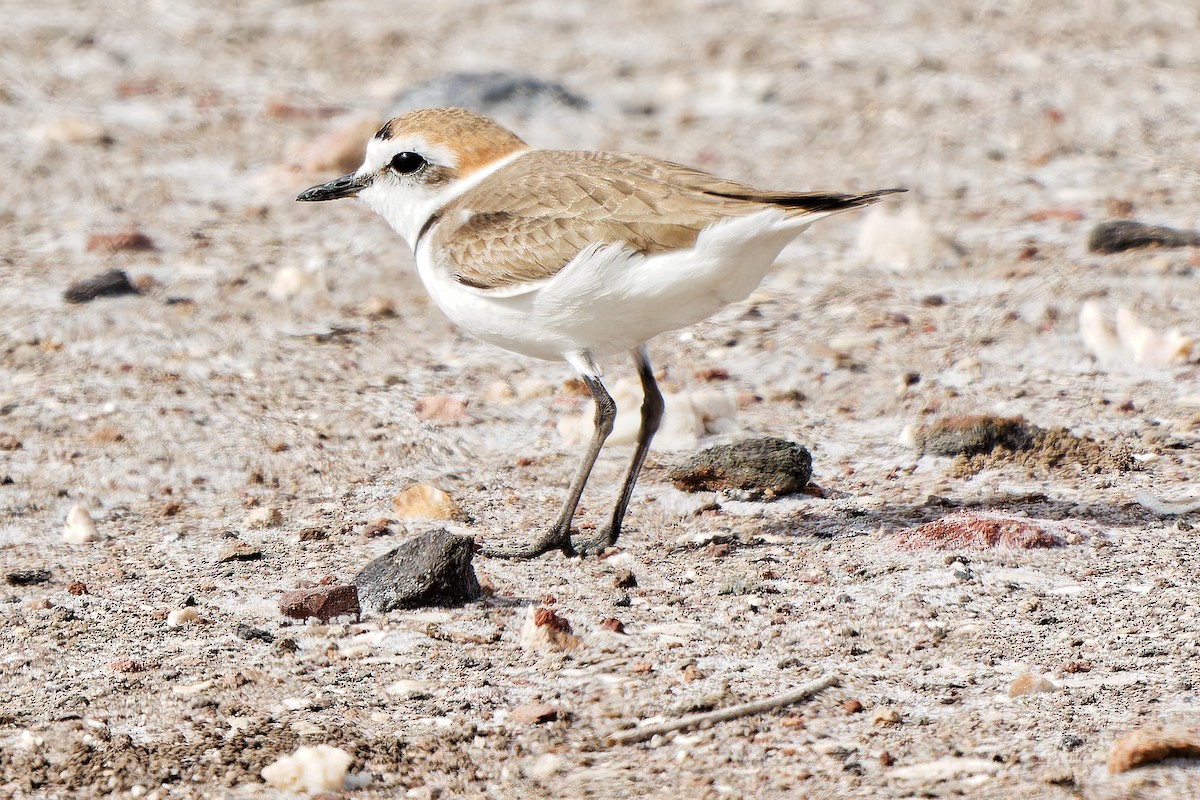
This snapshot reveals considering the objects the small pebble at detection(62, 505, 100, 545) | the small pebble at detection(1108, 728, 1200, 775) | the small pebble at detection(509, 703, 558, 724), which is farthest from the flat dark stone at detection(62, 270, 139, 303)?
the small pebble at detection(1108, 728, 1200, 775)

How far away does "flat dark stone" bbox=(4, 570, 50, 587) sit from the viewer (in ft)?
14.8

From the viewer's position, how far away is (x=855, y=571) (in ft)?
14.4

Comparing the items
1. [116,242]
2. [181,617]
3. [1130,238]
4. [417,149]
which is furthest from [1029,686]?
[116,242]

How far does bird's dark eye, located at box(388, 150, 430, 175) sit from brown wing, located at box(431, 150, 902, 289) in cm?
23

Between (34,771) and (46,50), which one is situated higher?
(46,50)

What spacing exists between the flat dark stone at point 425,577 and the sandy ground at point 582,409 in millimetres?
61

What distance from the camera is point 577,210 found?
455 cm

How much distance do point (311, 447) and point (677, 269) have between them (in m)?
1.83

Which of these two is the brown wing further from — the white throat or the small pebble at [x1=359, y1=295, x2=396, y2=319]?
the small pebble at [x1=359, y1=295, x2=396, y2=319]

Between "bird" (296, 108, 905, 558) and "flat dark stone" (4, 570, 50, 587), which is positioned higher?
"bird" (296, 108, 905, 558)

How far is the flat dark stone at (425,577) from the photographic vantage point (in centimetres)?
425

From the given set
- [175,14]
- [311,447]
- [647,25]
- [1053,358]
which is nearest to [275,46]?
[175,14]

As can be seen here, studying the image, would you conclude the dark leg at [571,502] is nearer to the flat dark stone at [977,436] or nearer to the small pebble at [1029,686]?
the flat dark stone at [977,436]

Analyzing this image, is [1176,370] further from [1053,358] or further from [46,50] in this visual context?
[46,50]
